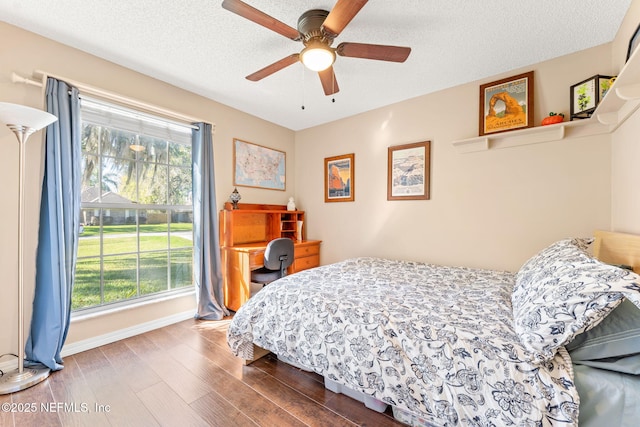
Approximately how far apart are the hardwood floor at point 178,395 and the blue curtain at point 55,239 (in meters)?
0.26

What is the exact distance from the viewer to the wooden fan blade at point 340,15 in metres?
1.34

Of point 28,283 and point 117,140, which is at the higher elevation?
point 117,140

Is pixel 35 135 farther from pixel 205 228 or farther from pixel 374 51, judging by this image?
pixel 374 51

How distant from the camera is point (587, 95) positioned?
204 centimetres

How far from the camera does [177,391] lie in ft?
5.59

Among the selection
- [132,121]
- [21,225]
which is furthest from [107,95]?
[21,225]

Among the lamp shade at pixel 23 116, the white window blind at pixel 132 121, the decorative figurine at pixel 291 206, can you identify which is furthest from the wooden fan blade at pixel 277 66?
the decorative figurine at pixel 291 206

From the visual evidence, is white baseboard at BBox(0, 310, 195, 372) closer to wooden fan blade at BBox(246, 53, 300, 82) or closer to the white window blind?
the white window blind

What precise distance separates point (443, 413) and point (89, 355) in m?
2.64

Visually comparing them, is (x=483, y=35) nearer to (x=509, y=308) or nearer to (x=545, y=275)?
(x=545, y=275)

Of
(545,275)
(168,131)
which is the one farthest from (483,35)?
(168,131)

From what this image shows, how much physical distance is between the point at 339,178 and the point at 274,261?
1.50m

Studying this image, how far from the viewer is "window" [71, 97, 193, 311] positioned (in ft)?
7.71

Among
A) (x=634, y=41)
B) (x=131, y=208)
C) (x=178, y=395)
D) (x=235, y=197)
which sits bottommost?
(x=178, y=395)
